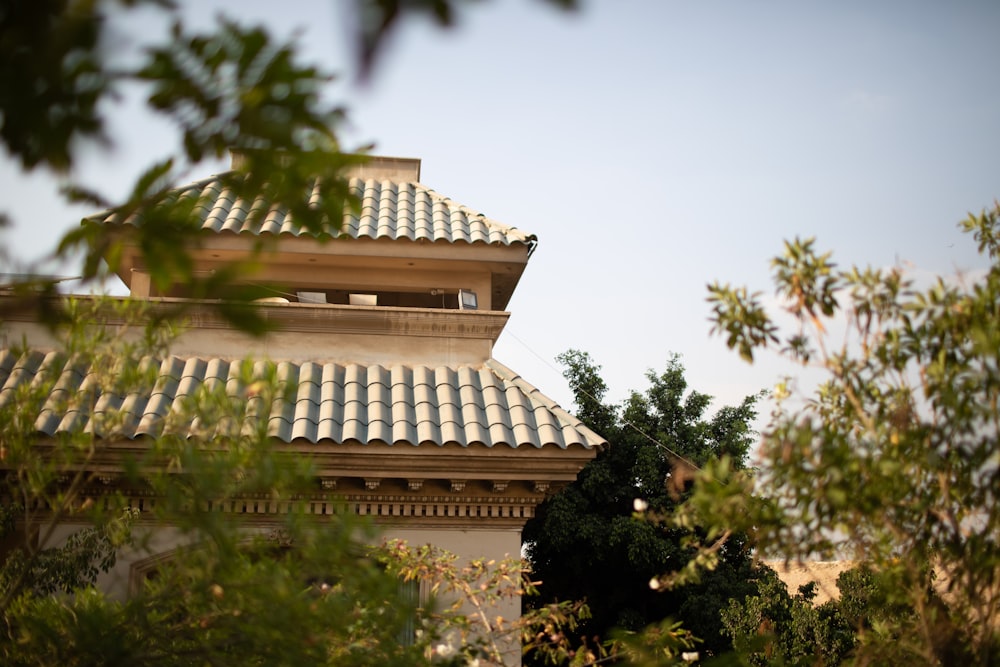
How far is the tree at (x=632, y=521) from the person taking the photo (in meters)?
21.1

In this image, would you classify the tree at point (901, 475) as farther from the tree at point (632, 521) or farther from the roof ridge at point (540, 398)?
the tree at point (632, 521)

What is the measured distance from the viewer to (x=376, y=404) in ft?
26.3

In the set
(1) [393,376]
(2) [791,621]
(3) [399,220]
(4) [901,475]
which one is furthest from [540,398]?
(2) [791,621]

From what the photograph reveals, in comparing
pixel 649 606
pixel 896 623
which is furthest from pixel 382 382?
pixel 649 606

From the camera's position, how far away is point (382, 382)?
8453 mm

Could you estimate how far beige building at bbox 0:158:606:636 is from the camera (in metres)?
7.44

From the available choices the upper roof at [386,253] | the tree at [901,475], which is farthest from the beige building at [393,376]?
the tree at [901,475]

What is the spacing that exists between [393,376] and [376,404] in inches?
23.6

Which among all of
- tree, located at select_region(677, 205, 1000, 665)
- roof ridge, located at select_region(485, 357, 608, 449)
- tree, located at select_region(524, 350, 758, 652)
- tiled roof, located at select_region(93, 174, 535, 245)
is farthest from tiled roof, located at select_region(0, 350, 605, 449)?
tree, located at select_region(524, 350, 758, 652)

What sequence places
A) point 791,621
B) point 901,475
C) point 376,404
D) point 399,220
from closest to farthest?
point 901,475 < point 376,404 < point 399,220 < point 791,621

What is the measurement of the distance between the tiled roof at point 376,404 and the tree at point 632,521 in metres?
11.4

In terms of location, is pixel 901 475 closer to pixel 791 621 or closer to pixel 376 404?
pixel 376 404

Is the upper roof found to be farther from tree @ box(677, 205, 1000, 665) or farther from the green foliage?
the green foliage

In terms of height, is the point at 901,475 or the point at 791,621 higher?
the point at 791,621
